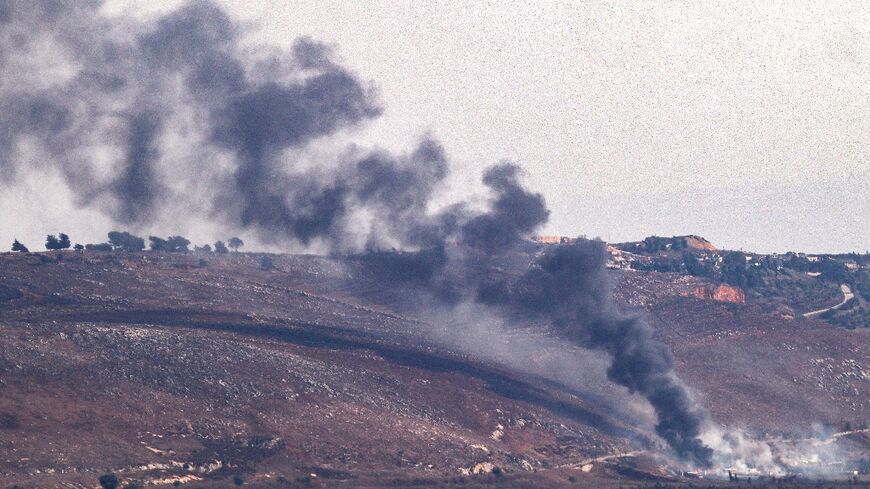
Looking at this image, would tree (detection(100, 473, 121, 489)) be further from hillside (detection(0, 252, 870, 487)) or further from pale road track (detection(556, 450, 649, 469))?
pale road track (detection(556, 450, 649, 469))

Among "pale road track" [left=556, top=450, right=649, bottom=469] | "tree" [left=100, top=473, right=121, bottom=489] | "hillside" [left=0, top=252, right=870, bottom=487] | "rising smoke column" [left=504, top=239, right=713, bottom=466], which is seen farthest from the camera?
"rising smoke column" [left=504, top=239, right=713, bottom=466]

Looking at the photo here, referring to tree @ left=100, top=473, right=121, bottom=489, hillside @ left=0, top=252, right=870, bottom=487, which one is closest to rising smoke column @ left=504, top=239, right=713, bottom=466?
hillside @ left=0, top=252, right=870, bottom=487

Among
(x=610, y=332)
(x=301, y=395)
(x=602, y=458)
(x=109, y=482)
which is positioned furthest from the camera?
(x=610, y=332)

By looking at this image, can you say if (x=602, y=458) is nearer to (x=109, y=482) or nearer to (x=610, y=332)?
(x=610, y=332)

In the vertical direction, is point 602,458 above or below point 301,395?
below

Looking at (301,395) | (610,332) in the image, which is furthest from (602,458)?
(301,395)

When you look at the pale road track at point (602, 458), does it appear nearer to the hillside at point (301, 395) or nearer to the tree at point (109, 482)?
the hillside at point (301, 395)
